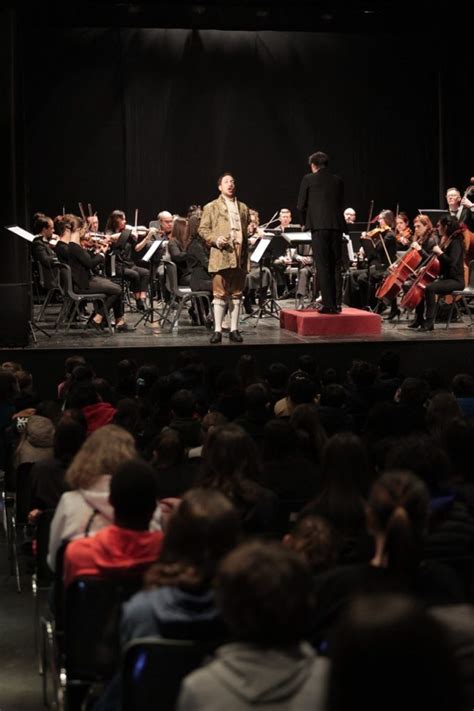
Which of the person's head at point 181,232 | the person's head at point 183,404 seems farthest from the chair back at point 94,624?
the person's head at point 181,232

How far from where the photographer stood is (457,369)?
9633mm

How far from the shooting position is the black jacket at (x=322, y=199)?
9.75 m

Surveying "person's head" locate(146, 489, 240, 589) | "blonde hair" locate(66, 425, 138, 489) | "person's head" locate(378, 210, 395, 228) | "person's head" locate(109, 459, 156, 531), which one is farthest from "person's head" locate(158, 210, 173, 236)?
"person's head" locate(146, 489, 240, 589)

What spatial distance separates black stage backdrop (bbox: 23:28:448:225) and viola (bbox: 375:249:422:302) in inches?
213

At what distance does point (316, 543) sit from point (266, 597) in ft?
3.29

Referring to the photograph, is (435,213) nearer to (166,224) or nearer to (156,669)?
(166,224)

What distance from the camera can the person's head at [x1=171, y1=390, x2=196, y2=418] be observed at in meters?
5.21

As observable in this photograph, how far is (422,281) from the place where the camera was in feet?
35.0

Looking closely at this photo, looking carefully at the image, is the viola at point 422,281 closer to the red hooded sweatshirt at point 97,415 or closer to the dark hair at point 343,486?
the red hooded sweatshirt at point 97,415

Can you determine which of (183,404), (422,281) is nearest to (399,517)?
(183,404)

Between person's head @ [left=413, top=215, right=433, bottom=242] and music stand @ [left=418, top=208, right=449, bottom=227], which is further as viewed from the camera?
music stand @ [left=418, top=208, right=449, bottom=227]

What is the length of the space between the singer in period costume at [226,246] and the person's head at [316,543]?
21.7 ft

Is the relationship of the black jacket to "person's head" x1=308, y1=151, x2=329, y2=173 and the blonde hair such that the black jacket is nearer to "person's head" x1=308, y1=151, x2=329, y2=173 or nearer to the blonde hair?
"person's head" x1=308, y1=151, x2=329, y2=173

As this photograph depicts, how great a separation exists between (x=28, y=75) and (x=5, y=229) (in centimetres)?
684
